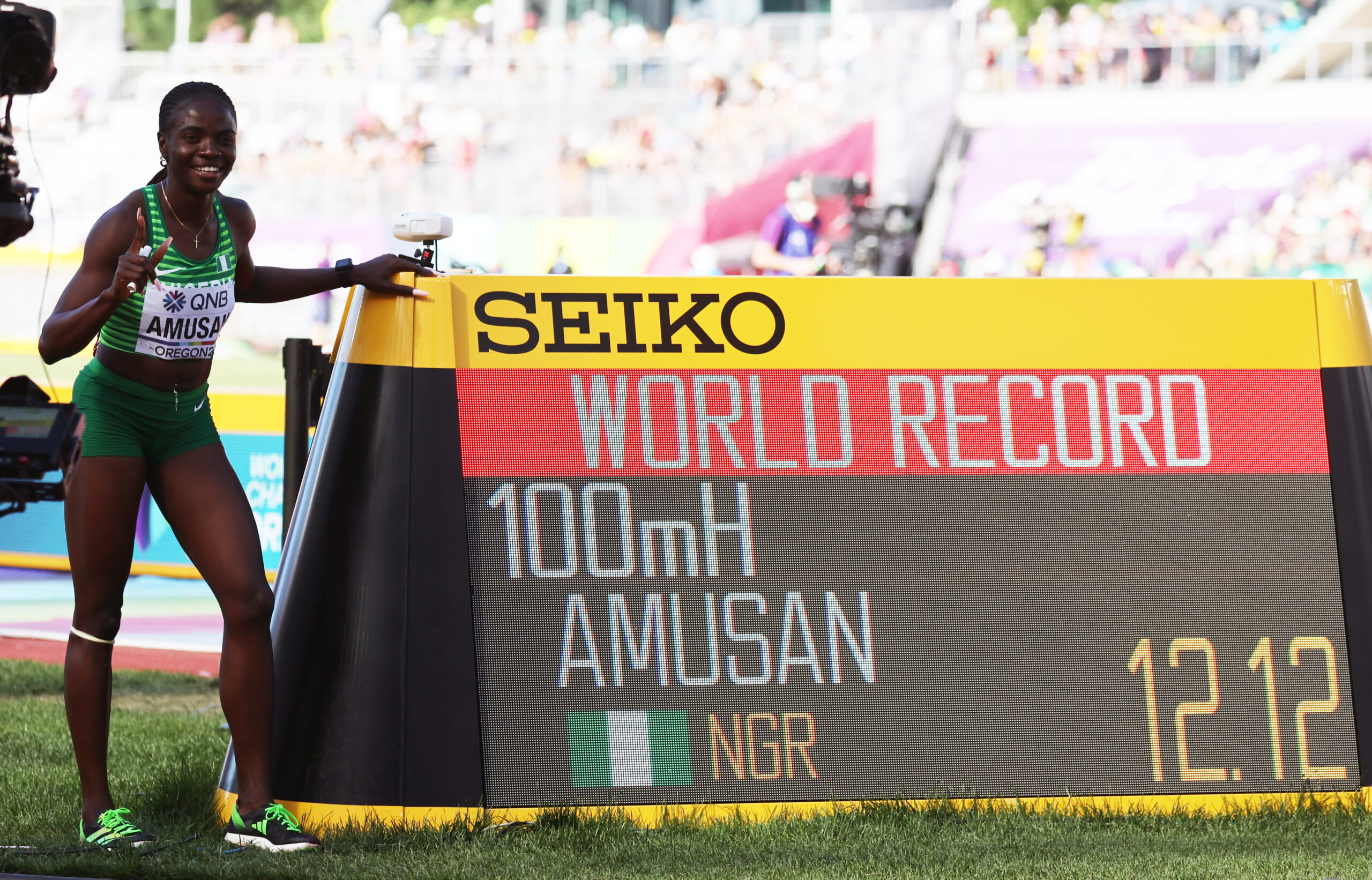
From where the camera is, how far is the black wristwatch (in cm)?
382

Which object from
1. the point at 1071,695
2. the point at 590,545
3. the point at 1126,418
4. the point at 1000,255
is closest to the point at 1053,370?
the point at 1126,418

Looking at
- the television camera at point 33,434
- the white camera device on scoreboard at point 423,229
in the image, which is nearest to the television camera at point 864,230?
the television camera at point 33,434

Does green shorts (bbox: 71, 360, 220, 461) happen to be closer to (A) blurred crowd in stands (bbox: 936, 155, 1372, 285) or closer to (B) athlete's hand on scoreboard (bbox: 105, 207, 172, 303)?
(B) athlete's hand on scoreboard (bbox: 105, 207, 172, 303)

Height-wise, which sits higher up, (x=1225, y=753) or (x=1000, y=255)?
(x=1000, y=255)

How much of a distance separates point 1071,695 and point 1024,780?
0.24 meters

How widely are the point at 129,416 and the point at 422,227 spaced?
2.70ft

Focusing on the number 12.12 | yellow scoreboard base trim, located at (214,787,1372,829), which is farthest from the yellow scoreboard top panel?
yellow scoreboard base trim, located at (214,787,1372,829)

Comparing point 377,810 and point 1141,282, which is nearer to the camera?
point 377,810

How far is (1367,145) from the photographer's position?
2283 centimetres

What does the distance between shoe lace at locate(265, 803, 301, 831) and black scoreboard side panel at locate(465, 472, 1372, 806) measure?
51 cm

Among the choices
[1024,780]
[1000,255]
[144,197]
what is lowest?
[1024,780]

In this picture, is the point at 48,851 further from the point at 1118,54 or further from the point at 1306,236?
the point at 1118,54

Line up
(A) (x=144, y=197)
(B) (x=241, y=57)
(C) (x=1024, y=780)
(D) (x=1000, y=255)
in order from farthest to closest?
(B) (x=241, y=57), (D) (x=1000, y=255), (C) (x=1024, y=780), (A) (x=144, y=197)

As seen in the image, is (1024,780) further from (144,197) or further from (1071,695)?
(144,197)
